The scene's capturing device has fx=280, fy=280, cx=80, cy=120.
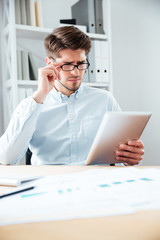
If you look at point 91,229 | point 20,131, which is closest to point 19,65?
point 20,131

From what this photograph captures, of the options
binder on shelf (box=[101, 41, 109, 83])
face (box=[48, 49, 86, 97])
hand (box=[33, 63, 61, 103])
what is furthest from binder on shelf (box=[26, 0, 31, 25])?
hand (box=[33, 63, 61, 103])

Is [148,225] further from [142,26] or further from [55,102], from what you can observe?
[142,26]

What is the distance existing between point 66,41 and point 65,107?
359mm

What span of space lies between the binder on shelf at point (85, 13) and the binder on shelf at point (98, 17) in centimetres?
3

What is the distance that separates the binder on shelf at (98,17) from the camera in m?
2.49

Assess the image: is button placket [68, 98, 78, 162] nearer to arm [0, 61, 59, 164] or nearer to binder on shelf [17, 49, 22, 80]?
arm [0, 61, 59, 164]

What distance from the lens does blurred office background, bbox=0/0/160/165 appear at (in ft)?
10.3

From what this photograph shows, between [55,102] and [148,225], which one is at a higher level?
[55,102]

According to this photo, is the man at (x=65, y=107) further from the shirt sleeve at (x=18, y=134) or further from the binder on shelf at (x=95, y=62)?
the binder on shelf at (x=95, y=62)

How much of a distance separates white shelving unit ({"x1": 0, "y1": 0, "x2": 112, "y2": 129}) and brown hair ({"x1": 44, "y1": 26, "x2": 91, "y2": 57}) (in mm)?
687

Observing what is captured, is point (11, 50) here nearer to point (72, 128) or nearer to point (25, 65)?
point (25, 65)

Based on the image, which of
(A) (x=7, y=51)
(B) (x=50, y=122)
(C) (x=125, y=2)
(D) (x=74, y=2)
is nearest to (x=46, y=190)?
(B) (x=50, y=122)

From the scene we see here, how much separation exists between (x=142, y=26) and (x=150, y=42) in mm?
209

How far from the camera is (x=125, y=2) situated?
3188mm
